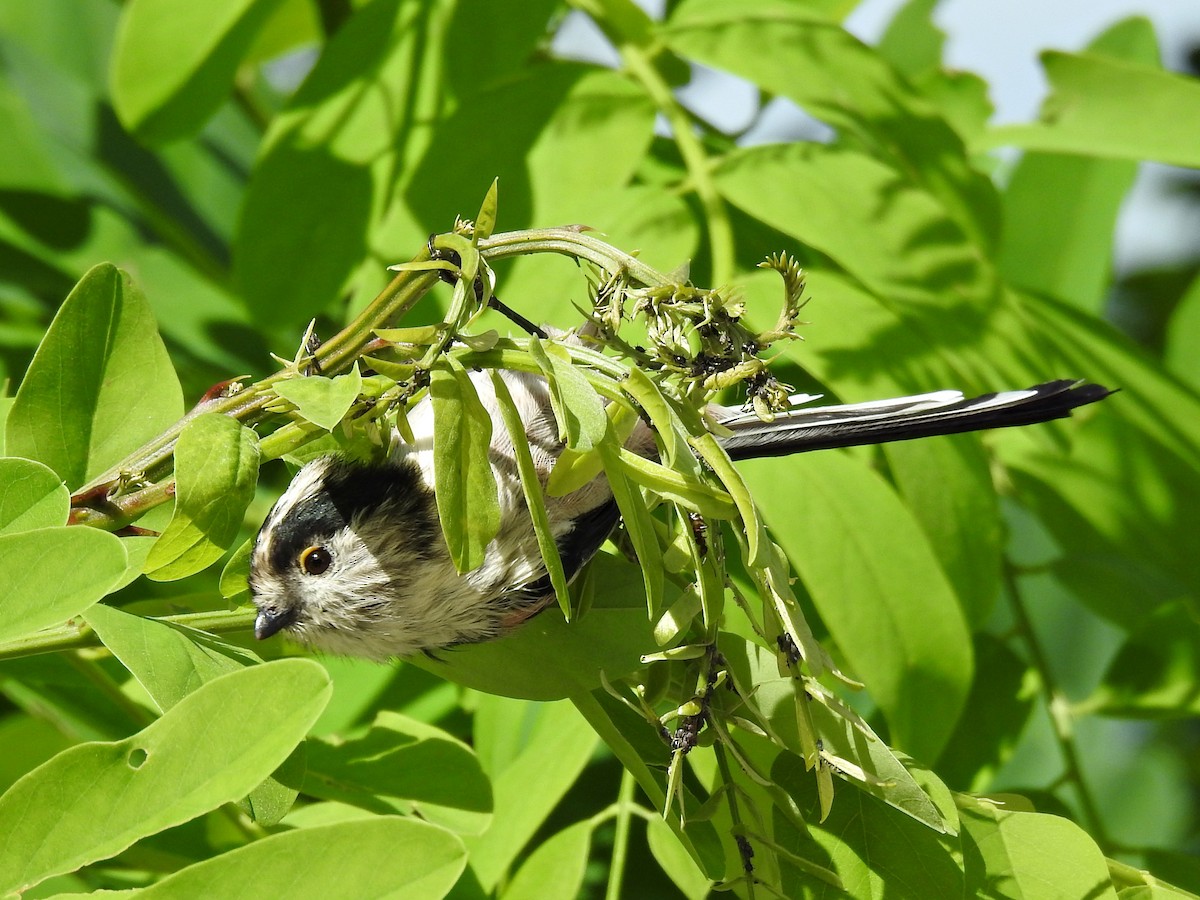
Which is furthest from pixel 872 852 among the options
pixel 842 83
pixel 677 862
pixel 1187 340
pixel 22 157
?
pixel 22 157

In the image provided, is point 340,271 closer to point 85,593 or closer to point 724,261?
point 724,261

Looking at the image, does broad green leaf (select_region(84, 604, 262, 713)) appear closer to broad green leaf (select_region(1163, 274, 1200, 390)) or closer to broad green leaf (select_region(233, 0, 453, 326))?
broad green leaf (select_region(233, 0, 453, 326))

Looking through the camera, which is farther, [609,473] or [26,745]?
[26,745]

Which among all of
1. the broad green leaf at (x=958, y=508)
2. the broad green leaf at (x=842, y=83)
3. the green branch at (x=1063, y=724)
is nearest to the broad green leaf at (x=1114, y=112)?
the broad green leaf at (x=842, y=83)

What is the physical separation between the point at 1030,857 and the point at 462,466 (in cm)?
66

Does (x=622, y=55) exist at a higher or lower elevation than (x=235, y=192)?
higher

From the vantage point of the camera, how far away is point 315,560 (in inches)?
49.9

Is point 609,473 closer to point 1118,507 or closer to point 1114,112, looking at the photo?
point 1118,507

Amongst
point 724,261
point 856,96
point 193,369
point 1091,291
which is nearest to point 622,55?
point 856,96

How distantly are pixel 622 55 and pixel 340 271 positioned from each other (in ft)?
2.00

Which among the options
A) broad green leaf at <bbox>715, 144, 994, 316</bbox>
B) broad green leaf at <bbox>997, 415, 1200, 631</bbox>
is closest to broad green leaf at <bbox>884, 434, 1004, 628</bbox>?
broad green leaf at <bbox>715, 144, 994, 316</bbox>

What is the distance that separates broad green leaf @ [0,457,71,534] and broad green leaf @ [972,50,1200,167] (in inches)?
62.7

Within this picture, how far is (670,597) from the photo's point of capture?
1.09m

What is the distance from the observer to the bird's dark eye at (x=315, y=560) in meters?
1.26
